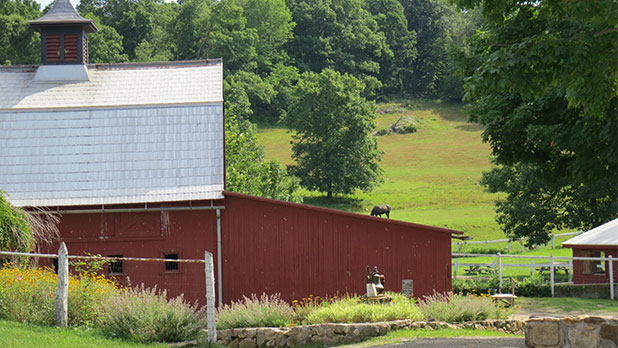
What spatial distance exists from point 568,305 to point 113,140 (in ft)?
47.5

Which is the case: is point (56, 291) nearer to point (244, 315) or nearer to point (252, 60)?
point (244, 315)

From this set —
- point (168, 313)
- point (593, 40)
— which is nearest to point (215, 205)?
point (168, 313)

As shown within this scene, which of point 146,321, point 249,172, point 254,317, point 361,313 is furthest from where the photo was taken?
point 249,172

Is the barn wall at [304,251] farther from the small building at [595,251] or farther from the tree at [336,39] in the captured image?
the tree at [336,39]

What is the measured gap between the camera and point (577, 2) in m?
13.1

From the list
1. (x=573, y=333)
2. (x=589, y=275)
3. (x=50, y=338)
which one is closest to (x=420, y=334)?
(x=573, y=333)

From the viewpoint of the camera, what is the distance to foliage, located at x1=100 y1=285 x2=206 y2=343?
1495 cm

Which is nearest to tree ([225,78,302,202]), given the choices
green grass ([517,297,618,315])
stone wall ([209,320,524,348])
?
green grass ([517,297,618,315])

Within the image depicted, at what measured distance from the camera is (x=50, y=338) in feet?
44.7

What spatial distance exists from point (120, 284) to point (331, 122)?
49661mm

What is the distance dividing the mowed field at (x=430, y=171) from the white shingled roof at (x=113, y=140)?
Result: 28.9 meters

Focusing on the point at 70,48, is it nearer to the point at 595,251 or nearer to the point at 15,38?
the point at 595,251

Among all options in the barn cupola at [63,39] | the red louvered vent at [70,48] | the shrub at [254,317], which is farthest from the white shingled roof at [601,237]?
the red louvered vent at [70,48]

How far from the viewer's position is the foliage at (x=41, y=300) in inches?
599
